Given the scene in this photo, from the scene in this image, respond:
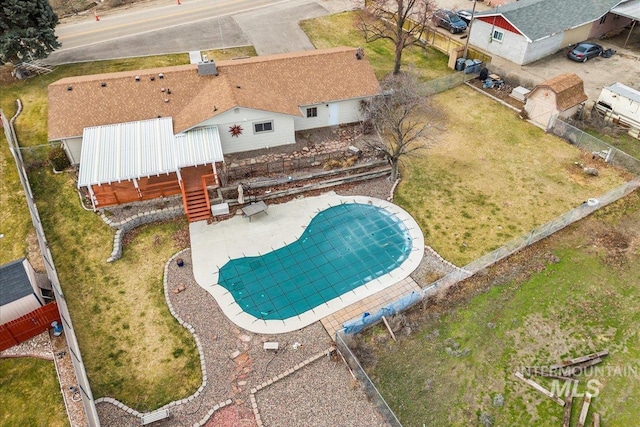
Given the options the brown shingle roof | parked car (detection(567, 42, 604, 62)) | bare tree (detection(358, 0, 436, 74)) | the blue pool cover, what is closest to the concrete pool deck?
the blue pool cover

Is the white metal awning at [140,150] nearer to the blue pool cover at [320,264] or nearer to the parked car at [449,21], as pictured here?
the blue pool cover at [320,264]

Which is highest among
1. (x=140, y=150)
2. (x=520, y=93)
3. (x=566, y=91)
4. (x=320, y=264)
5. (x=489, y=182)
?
(x=140, y=150)

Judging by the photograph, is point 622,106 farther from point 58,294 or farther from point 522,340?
point 58,294

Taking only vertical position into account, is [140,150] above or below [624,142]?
above

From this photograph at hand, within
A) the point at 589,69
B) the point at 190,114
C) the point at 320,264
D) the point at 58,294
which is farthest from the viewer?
the point at 589,69

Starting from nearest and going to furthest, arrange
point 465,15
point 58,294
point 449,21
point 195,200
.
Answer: point 58,294
point 195,200
point 449,21
point 465,15

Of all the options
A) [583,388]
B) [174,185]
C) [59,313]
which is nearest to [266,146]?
[174,185]

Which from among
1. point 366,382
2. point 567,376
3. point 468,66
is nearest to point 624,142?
point 468,66

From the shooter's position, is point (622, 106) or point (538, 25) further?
point (538, 25)
